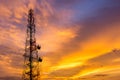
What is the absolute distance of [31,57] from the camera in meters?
38.2

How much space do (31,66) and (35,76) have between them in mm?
1606

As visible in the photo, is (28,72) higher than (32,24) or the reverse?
the reverse

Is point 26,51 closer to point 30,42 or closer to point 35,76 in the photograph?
point 30,42

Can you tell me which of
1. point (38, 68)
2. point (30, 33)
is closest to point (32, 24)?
point (30, 33)

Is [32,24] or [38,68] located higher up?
[32,24]

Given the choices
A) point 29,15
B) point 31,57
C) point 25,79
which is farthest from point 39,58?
point 29,15

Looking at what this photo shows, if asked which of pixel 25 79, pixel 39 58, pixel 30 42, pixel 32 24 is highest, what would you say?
pixel 32 24

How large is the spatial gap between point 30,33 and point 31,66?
196 inches

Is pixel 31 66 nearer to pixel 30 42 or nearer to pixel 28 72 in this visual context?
pixel 28 72

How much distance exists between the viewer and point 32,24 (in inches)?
1510

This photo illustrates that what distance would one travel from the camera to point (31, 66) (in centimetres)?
3794

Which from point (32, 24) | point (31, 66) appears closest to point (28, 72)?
point (31, 66)

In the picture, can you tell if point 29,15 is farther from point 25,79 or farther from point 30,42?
point 25,79

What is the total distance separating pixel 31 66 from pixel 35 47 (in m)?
2.91
